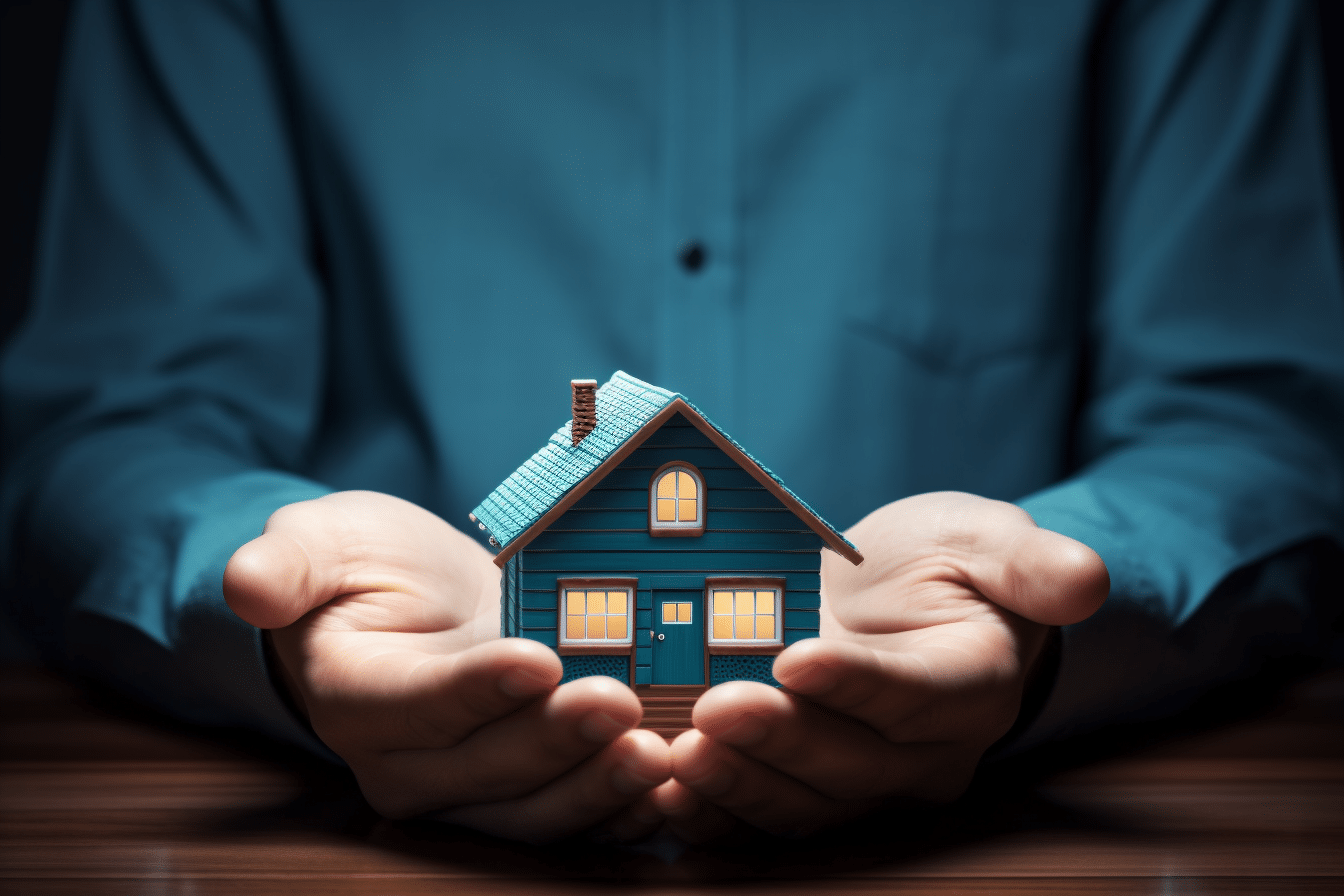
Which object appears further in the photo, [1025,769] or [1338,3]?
[1338,3]

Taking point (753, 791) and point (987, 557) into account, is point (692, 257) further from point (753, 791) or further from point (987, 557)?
point (753, 791)

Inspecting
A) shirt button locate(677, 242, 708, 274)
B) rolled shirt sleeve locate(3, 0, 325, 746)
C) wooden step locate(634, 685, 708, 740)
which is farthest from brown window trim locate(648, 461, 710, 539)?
rolled shirt sleeve locate(3, 0, 325, 746)

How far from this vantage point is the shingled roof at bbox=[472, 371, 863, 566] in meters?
1.53

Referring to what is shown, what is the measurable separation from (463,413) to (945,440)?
1.24 m

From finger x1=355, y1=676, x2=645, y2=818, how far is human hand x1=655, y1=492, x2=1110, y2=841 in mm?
104

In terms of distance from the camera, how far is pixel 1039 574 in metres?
1.38

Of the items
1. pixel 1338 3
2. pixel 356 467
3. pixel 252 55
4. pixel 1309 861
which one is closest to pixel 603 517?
pixel 1309 861

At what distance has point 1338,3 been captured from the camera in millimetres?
3314

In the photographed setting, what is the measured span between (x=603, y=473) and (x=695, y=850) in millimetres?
516

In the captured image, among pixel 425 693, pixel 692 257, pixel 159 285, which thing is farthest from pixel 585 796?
pixel 159 285

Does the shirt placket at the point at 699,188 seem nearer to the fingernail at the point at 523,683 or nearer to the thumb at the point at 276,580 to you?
the thumb at the point at 276,580

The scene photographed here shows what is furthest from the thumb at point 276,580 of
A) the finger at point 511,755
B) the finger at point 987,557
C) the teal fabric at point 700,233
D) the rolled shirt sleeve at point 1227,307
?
the rolled shirt sleeve at point 1227,307

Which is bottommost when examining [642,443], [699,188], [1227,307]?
[642,443]

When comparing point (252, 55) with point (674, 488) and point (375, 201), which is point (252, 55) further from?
point (674, 488)
